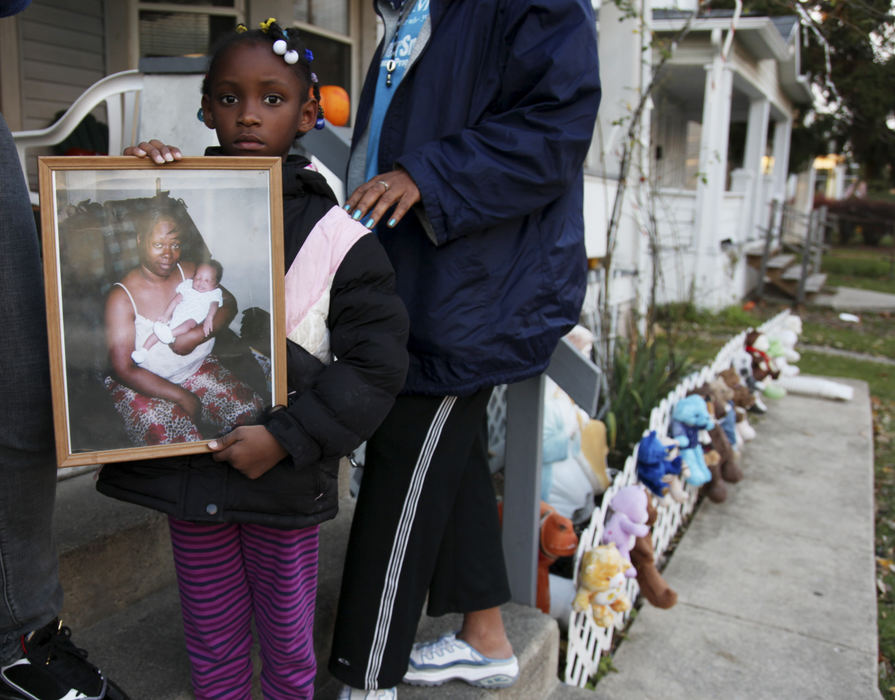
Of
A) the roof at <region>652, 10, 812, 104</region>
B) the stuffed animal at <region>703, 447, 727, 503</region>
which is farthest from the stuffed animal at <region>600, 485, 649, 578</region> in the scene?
the roof at <region>652, 10, 812, 104</region>

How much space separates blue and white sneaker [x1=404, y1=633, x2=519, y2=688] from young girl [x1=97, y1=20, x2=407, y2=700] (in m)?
0.54

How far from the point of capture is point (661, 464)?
332 centimetres

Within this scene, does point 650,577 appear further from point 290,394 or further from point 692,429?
point 290,394

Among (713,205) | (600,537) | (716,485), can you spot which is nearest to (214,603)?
(600,537)

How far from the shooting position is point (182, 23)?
5.57m

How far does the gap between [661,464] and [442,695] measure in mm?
1656

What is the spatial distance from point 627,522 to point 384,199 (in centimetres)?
187

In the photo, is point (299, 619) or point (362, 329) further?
point (299, 619)

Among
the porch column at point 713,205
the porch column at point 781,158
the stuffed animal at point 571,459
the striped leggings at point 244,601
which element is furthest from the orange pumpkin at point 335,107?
the porch column at point 781,158

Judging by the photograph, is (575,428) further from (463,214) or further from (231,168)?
(231,168)

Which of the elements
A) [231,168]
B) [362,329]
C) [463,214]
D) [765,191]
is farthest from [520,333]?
[765,191]

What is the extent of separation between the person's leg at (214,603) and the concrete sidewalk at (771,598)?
3.99 feet

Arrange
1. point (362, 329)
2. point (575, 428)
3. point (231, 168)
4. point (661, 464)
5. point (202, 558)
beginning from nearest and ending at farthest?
point (231, 168)
point (362, 329)
point (202, 558)
point (661, 464)
point (575, 428)

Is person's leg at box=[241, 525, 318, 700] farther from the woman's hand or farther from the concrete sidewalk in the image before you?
the concrete sidewalk
